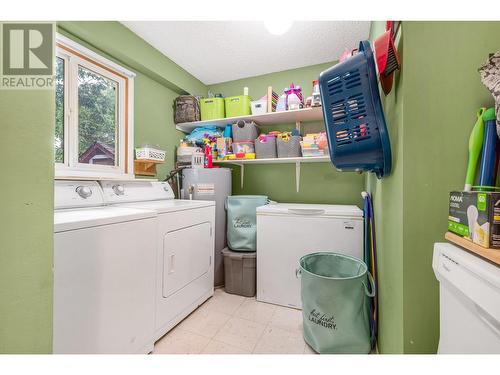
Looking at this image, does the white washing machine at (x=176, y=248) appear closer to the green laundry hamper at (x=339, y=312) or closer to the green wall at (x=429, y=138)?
the green laundry hamper at (x=339, y=312)

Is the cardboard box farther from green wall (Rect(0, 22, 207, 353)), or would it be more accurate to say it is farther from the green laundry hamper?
green wall (Rect(0, 22, 207, 353))

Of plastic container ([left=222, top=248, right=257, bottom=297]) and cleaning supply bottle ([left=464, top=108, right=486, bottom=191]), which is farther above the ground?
cleaning supply bottle ([left=464, top=108, right=486, bottom=191])

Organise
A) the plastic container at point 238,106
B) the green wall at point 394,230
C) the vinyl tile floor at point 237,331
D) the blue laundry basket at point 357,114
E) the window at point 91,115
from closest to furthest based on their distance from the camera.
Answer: the green wall at point 394,230 → the blue laundry basket at point 357,114 → the vinyl tile floor at point 237,331 → the window at point 91,115 → the plastic container at point 238,106

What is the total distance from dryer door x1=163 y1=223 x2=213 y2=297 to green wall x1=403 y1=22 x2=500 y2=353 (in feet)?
4.70

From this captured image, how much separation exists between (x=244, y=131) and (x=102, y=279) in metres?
1.90

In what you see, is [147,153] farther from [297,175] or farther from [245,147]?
[297,175]

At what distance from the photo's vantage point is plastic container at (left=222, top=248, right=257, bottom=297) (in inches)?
84.5

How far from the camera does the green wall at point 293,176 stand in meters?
2.39

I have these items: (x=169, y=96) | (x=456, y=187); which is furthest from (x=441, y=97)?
(x=169, y=96)

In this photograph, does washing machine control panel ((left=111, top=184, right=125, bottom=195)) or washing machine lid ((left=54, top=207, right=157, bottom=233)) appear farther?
washing machine control panel ((left=111, top=184, right=125, bottom=195))

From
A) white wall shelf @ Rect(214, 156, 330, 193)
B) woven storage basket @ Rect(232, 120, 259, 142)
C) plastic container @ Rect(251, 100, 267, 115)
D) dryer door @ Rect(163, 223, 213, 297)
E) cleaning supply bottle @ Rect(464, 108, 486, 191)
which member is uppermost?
plastic container @ Rect(251, 100, 267, 115)

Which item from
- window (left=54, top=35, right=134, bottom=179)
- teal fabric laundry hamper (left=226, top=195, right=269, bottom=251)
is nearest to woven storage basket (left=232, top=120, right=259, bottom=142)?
teal fabric laundry hamper (left=226, top=195, right=269, bottom=251)

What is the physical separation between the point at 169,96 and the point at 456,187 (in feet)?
9.23

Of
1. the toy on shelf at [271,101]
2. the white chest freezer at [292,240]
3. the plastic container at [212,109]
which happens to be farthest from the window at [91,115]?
the white chest freezer at [292,240]
